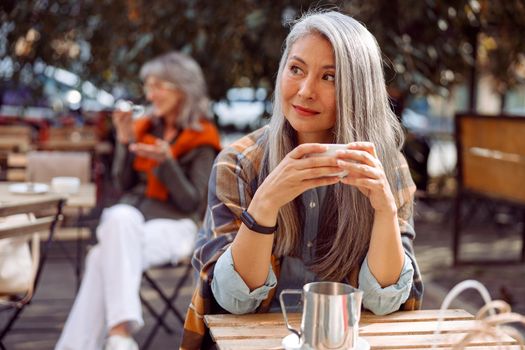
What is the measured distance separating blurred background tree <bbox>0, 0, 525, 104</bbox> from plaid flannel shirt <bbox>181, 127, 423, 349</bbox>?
220 centimetres

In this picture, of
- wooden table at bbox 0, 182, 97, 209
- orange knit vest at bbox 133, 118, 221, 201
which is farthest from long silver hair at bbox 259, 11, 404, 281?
orange knit vest at bbox 133, 118, 221, 201

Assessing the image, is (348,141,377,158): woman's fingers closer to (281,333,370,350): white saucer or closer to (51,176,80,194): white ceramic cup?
(281,333,370,350): white saucer

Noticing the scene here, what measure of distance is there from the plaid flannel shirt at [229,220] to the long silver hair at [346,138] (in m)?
0.05

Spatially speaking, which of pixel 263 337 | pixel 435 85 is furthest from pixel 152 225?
pixel 435 85

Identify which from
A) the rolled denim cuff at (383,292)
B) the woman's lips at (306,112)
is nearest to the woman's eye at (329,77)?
the woman's lips at (306,112)

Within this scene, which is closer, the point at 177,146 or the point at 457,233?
the point at 177,146

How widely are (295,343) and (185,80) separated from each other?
303cm

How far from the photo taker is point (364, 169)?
1948 millimetres

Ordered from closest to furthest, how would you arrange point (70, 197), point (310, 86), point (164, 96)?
point (310, 86)
point (70, 197)
point (164, 96)

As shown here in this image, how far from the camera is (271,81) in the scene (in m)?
6.10

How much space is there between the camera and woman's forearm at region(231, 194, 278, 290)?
6.70 ft

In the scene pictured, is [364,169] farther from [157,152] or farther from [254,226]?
[157,152]

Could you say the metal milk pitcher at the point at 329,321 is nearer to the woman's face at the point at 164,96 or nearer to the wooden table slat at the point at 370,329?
the wooden table slat at the point at 370,329

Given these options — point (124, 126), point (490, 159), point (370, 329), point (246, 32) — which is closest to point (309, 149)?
point (370, 329)
